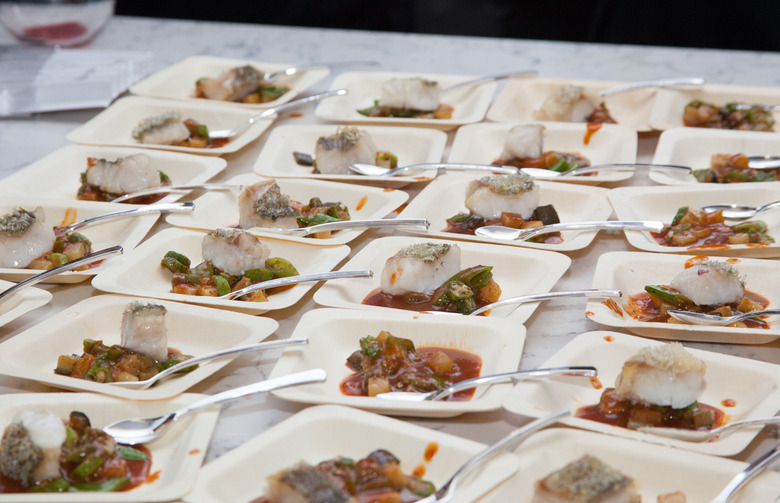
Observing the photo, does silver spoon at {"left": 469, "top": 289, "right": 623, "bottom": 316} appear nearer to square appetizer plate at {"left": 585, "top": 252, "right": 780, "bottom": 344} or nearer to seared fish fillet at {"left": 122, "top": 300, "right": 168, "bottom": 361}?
square appetizer plate at {"left": 585, "top": 252, "right": 780, "bottom": 344}

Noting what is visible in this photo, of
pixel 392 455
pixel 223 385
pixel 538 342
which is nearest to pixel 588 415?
pixel 538 342

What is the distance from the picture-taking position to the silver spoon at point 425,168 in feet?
11.4

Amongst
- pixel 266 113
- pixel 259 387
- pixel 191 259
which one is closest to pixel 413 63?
pixel 266 113

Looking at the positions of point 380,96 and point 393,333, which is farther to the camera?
point 380,96

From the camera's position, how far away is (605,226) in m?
2.97

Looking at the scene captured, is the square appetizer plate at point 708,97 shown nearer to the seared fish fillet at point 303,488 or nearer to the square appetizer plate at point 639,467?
the square appetizer plate at point 639,467

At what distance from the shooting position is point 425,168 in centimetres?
356

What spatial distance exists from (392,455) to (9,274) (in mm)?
1593

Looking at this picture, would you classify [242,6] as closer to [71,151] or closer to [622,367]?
[71,151]

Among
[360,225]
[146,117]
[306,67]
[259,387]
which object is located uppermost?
[306,67]

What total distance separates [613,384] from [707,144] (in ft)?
6.29

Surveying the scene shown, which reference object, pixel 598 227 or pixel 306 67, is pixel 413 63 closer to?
pixel 306 67

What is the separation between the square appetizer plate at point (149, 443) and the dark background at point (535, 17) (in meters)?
5.30

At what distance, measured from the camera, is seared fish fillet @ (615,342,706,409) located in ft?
6.82
